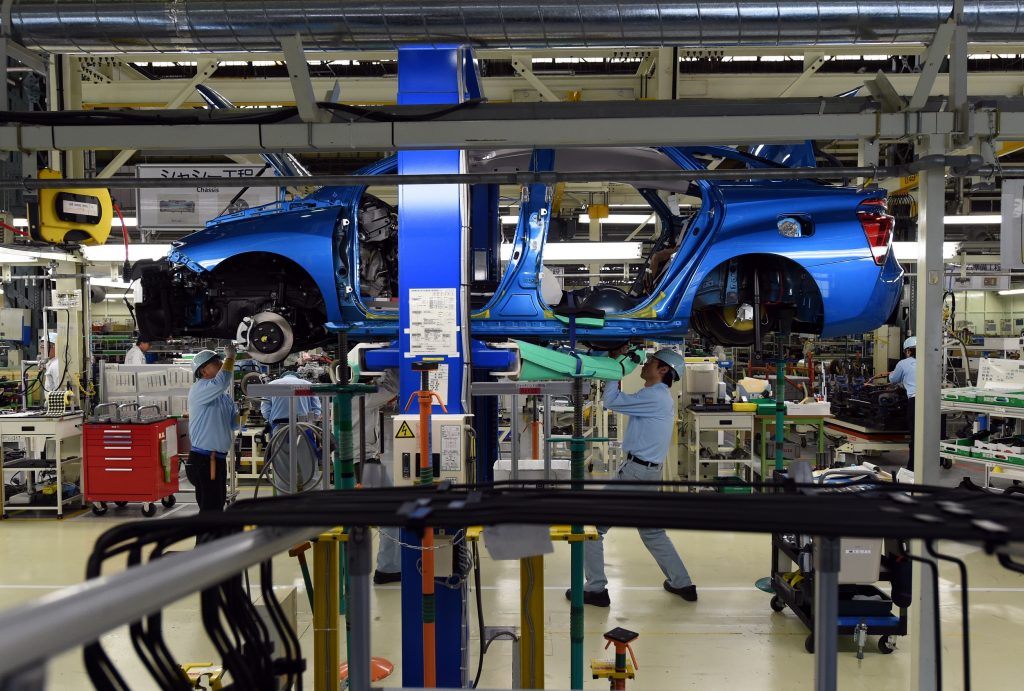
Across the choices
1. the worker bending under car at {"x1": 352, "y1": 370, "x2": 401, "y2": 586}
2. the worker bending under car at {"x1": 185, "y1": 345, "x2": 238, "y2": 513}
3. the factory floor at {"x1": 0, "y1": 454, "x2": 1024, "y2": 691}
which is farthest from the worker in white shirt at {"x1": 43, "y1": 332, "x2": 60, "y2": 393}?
the worker bending under car at {"x1": 352, "y1": 370, "x2": 401, "y2": 586}

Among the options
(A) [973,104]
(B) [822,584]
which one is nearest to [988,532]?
(B) [822,584]

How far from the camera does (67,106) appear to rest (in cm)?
638

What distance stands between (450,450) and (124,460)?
5.62 m

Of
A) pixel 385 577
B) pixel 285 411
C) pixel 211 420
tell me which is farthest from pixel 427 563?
pixel 211 420

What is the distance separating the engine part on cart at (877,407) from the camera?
373 inches

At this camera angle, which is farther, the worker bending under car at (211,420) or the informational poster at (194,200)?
the worker bending under car at (211,420)

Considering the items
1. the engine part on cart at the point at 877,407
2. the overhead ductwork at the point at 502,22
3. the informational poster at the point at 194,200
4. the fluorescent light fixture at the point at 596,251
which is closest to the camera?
the overhead ductwork at the point at 502,22

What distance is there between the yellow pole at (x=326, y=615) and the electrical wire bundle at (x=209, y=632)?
1851 mm

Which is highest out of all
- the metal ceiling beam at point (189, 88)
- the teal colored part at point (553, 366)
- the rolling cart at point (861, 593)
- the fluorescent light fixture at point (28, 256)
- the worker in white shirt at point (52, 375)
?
the metal ceiling beam at point (189, 88)

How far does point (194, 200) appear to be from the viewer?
6.11 metres

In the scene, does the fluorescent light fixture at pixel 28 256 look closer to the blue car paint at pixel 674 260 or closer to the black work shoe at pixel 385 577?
the blue car paint at pixel 674 260

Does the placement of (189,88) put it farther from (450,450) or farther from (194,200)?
(450,450)

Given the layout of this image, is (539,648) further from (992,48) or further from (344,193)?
(992,48)

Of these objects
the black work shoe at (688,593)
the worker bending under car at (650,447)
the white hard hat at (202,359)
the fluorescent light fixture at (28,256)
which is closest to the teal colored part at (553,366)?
the worker bending under car at (650,447)
